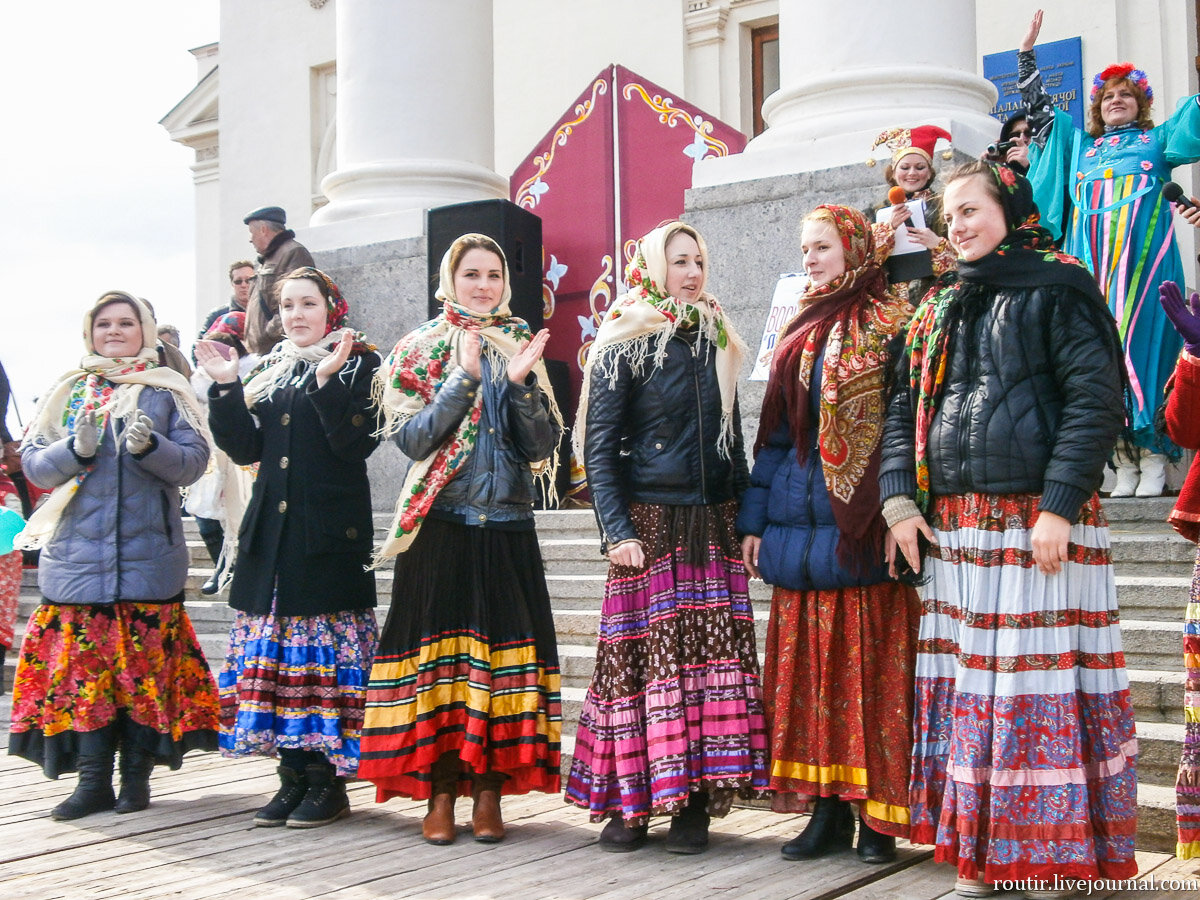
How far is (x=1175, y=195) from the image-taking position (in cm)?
587

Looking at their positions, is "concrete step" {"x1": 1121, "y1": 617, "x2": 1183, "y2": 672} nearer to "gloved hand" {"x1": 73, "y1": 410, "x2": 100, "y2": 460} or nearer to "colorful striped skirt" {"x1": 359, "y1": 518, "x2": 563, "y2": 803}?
"colorful striped skirt" {"x1": 359, "y1": 518, "x2": 563, "y2": 803}

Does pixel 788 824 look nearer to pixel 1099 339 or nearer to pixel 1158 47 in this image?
pixel 1099 339

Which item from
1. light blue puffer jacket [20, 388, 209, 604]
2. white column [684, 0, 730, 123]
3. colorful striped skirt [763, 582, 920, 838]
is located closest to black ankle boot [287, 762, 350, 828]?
light blue puffer jacket [20, 388, 209, 604]

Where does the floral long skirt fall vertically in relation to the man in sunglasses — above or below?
below

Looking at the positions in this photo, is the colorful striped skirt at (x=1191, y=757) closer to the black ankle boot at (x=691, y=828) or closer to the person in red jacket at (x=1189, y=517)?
the person in red jacket at (x=1189, y=517)

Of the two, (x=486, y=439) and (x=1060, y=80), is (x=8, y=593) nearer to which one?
(x=486, y=439)

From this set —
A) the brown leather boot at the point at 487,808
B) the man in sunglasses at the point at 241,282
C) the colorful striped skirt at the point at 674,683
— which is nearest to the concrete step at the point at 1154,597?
the colorful striped skirt at the point at 674,683

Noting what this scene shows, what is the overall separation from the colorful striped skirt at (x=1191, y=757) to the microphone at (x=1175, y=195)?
110 inches

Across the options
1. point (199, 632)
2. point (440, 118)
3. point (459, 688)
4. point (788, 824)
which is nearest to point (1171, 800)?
point (788, 824)

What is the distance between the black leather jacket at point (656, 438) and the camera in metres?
3.88

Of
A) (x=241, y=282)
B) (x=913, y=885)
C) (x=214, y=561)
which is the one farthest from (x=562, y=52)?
(x=913, y=885)

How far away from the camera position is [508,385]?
163 inches

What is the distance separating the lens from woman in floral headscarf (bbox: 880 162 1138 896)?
3.16 metres

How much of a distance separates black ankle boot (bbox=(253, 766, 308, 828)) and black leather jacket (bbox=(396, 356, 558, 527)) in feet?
3.42
